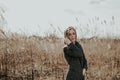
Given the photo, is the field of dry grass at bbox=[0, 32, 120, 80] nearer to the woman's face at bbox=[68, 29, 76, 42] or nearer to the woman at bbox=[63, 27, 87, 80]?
the woman at bbox=[63, 27, 87, 80]

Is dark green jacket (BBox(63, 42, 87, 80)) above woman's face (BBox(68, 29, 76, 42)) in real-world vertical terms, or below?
below

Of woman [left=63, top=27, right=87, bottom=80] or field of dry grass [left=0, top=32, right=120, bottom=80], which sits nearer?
woman [left=63, top=27, right=87, bottom=80]

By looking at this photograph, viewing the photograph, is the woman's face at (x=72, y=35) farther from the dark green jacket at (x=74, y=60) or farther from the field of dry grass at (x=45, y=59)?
the field of dry grass at (x=45, y=59)

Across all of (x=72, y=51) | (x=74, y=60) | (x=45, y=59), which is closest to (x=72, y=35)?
(x=72, y=51)

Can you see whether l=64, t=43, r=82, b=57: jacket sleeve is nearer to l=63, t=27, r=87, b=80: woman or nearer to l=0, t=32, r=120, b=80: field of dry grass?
l=63, t=27, r=87, b=80: woman

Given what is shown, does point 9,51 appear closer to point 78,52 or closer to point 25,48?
point 25,48

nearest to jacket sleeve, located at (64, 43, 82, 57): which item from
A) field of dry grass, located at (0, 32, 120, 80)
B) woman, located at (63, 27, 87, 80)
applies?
woman, located at (63, 27, 87, 80)

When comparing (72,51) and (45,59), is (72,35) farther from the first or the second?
(45,59)

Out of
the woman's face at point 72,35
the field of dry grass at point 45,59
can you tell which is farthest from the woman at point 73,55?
the field of dry grass at point 45,59

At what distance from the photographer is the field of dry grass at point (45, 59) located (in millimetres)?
6547

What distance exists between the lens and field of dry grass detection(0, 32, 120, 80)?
6547 millimetres

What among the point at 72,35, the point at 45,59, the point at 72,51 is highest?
the point at 72,35

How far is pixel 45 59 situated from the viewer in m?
7.38

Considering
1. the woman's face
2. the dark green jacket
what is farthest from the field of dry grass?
the woman's face
